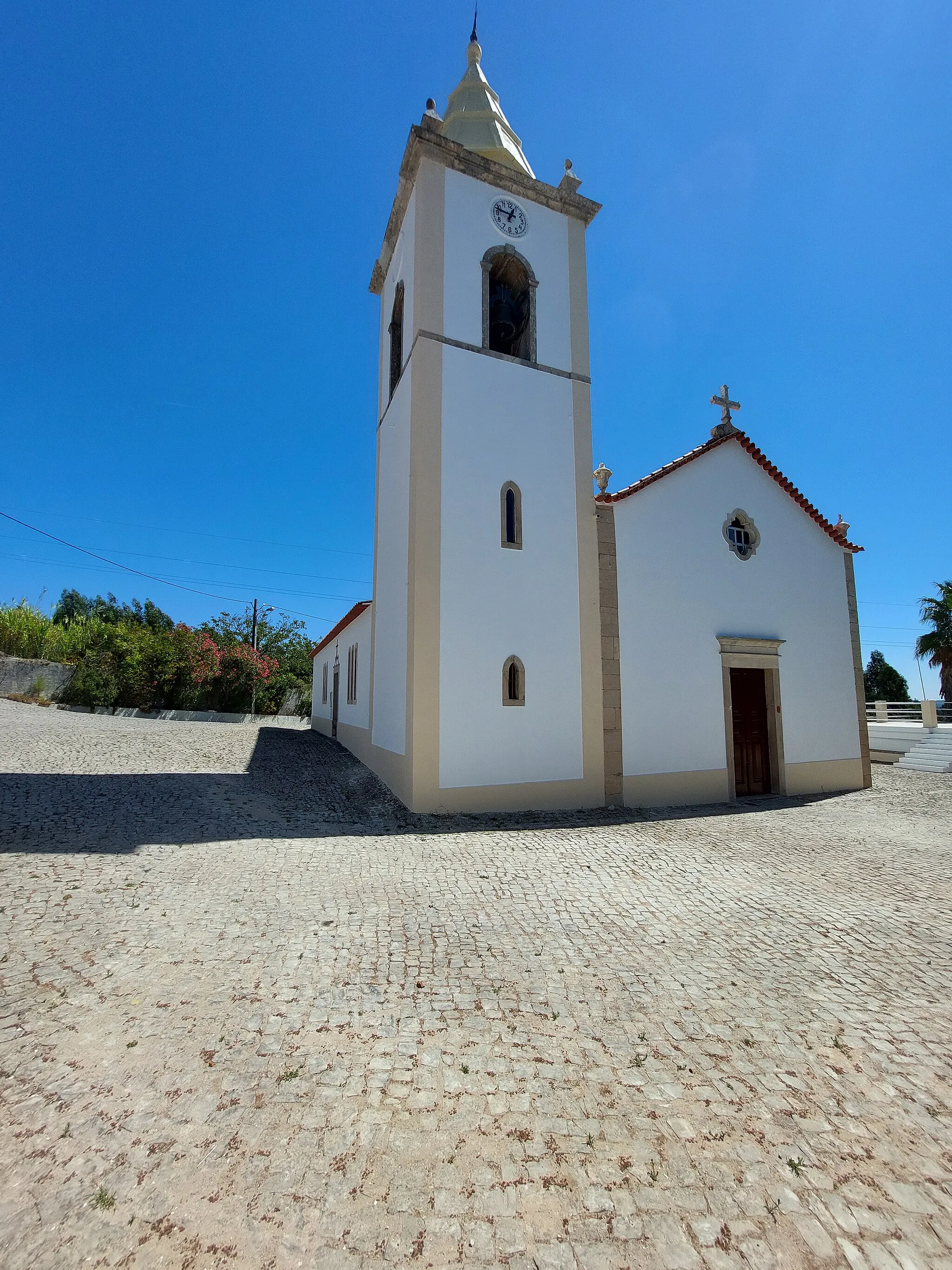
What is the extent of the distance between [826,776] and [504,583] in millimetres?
8310

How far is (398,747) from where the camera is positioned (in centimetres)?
926

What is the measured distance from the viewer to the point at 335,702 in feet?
57.8

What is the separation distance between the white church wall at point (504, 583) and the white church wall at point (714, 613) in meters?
1.23

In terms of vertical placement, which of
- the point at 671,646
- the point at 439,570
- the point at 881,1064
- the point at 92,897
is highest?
the point at 439,570

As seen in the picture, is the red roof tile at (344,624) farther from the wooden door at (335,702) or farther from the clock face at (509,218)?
the clock face at (509,218)

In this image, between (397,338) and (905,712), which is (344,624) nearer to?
(397,338)

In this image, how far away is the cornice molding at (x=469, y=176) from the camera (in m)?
9.85

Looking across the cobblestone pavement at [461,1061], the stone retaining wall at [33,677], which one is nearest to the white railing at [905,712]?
the cobblestone pavement at [461,1061]

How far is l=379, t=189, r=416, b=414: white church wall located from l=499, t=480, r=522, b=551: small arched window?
3.10m

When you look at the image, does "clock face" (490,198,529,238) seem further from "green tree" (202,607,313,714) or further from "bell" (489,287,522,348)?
"green tree" (202,607,313,714)

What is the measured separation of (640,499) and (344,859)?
26.8ft

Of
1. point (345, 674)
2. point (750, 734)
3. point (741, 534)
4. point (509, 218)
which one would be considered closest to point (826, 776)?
point (750, 734)

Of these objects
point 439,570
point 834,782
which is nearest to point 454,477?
point 439,570

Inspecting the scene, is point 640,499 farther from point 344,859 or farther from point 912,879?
point 344,859
